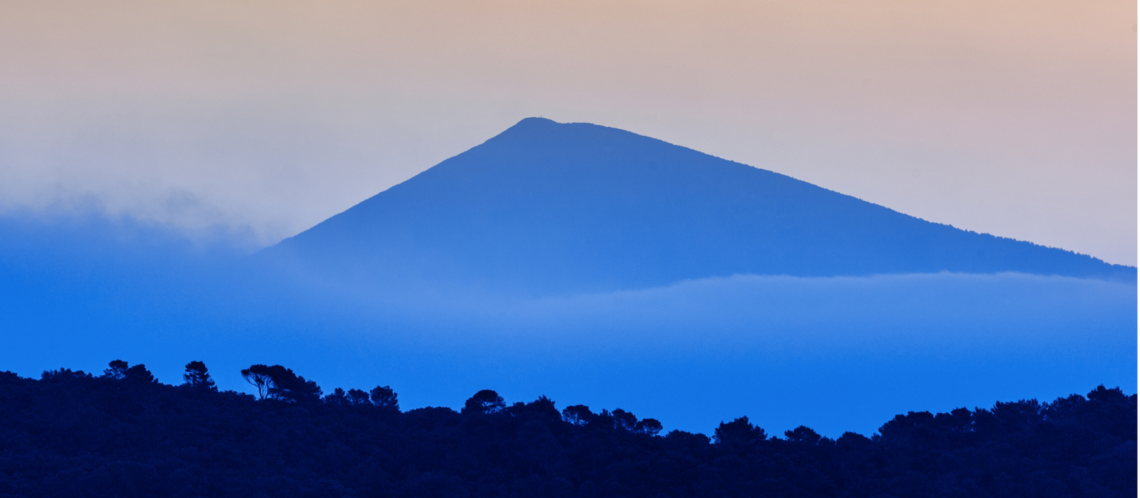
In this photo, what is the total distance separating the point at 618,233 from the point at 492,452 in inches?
4201

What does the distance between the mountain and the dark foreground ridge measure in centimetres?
9801

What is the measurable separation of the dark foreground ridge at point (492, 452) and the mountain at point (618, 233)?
9801cm

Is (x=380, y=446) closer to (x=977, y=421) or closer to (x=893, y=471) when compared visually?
(x=893, y=471)

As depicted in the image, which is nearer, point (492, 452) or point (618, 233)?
point (492, 452)

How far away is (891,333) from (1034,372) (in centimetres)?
2014

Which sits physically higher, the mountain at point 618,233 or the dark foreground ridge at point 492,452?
the mountain at point 618,233

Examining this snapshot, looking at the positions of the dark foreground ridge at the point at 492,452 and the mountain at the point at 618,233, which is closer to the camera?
the dark foreground ridge at the point at 492,452

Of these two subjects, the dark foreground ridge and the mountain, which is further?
the mountain

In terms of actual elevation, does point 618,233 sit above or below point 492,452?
above

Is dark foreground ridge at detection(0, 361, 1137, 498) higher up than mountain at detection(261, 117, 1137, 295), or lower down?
lower down

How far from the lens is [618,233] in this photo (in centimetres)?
13288

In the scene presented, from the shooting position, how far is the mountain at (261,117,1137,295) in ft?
424

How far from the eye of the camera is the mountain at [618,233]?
129375 millimetres

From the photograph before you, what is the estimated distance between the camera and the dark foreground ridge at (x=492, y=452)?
23.6m
